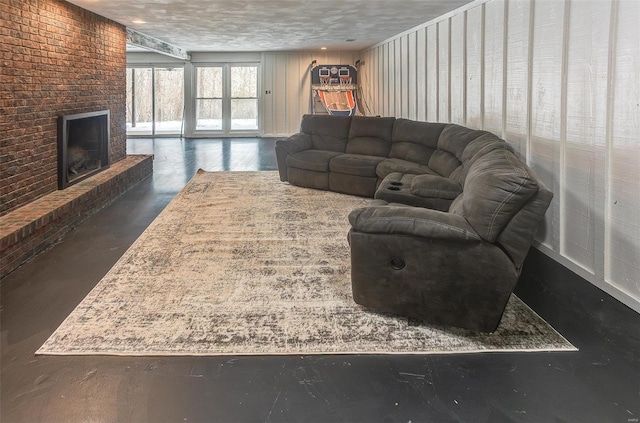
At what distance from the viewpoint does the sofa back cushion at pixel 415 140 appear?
17.1ft

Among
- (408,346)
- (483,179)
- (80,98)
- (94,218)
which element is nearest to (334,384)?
(408,346)

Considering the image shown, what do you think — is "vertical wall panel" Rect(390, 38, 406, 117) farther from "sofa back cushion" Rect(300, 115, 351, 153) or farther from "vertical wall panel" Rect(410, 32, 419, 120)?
"sofa back cushion" Rect(300, 115, 351, 153)

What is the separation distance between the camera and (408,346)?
222 centimetres

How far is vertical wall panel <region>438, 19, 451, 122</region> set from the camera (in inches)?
229

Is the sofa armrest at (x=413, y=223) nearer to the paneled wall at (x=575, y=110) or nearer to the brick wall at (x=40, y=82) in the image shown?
the paneled wall at (x=575, y=110)

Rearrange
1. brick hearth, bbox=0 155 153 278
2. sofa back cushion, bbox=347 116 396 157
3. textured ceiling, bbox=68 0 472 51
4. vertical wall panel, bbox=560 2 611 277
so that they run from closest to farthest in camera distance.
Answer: vertical wall panel, bbox=560 2 611 277, brick hearth, bbox=0 155 153 278, textured ceiling, bbox=68 0 472 51, sofa back cushion, bbox=347 116 396 157

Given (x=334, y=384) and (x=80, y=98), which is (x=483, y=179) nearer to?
(x=334, y=384)

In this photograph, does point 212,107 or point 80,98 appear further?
point 212,107

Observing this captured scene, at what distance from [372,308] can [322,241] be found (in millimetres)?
1330

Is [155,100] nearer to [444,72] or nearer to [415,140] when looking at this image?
[444,72]

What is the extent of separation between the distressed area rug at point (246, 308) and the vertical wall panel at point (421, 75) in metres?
3.46

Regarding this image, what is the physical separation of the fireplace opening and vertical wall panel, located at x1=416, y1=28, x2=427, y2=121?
4.35 meters

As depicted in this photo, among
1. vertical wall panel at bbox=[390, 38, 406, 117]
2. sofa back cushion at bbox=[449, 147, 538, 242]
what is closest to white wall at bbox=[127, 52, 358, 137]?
vertical wall panel at bbox=[390, 38, 406, 117]

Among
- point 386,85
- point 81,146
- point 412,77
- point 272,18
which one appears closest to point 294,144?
point 272,18
